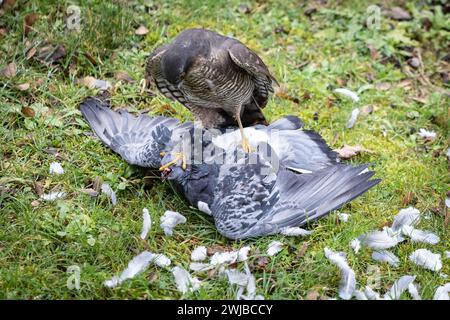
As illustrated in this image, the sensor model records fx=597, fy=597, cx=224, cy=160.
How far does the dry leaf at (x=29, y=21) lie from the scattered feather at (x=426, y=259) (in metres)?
3.78

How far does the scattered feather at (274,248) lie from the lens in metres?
3.77

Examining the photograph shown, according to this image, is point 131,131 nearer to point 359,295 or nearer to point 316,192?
point 316,192

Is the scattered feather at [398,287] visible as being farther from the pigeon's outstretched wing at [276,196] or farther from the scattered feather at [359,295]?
the pigeon's outstretched wing at [276,196]

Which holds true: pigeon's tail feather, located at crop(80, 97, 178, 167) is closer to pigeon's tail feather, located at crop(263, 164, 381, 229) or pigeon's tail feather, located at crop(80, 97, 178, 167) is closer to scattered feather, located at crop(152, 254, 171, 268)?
scattered feather, located at crop(152, 254, 171, 268)

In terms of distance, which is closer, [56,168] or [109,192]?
[109,192]

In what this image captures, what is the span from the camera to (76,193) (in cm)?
420

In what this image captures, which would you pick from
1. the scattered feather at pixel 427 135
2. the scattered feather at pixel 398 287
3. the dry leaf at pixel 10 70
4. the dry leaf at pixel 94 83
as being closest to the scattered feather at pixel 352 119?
the scattered feather at pixel 427 135

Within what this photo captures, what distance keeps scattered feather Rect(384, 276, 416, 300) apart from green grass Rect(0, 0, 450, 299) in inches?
4.0

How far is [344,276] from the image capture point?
142 inches

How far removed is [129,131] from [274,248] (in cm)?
160

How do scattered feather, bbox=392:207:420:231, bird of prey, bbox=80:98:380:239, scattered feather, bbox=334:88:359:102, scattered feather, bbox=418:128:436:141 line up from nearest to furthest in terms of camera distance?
bird of prey, bbox=80:98:380:239, scattered feather, bbox=392:207:420:231, scattered feather, bbox=418:128:436:141, scattered feather, bbox=334:88:359:102

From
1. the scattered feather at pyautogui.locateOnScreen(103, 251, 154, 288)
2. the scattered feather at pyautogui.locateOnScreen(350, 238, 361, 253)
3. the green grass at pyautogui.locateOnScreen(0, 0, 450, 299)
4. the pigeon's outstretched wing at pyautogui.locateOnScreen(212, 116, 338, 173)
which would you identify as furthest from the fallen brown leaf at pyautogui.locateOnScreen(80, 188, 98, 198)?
the scattered feather at pyautogui.locateOnScreen(350, 238, 361, 253)

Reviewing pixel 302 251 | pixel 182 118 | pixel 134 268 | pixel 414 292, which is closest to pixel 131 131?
pixel 182 118

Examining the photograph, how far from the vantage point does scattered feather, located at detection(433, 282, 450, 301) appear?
3.53 meters
